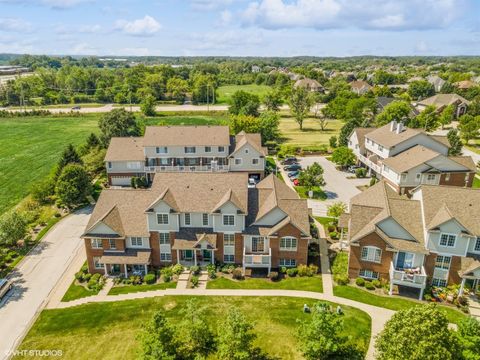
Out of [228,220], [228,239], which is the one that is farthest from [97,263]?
[228,220]

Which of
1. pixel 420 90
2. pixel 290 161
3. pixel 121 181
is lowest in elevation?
pixel 121 181

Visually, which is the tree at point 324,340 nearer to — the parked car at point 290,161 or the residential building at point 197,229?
the residential building at point 197,229

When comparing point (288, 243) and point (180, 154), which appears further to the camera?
point (180, 154)

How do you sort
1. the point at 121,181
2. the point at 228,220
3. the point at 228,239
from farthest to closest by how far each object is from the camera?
the point at 121,181 → the point at 228,239 → the point at 228,220

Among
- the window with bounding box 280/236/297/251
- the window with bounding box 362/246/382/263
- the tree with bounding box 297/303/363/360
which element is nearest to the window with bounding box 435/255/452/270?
the window with bounding box 362/246/382/263

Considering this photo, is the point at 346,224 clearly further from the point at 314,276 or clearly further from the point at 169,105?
the point at 169,105

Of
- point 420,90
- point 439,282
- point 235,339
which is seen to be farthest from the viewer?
point 420,90

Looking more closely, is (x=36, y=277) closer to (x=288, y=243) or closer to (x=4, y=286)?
(x=4, y=286)

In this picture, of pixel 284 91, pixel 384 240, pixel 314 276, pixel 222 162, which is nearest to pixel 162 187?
pixel 314 276
